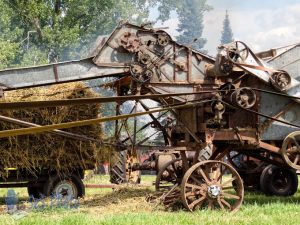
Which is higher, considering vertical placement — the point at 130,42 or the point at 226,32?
the point at 226,32

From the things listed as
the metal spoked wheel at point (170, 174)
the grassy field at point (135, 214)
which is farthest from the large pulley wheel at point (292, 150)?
the metal spoked wheel at point (170, 174)

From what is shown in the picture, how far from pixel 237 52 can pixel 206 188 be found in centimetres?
251

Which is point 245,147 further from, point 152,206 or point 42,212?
point 42,212

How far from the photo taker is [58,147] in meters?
11.3

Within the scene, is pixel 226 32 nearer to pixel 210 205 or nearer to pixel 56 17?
pixel 56 17

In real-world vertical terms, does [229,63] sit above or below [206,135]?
above

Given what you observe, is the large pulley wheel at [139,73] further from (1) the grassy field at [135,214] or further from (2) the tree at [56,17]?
(2) the tree at [56,17]

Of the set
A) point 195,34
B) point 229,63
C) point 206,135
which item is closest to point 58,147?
point 206,135

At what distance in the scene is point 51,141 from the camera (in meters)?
11.2

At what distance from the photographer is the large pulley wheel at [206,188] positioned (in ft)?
29.5

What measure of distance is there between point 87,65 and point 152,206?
2.89 metres

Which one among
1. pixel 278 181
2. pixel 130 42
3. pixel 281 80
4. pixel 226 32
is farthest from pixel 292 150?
pixel 226 32

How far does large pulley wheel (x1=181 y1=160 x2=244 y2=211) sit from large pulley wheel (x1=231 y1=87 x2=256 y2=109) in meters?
1.15

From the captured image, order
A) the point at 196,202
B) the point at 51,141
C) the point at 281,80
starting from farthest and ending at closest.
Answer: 1. the point at 51,141
2. the point at 281,80
3. the point at 196,202
